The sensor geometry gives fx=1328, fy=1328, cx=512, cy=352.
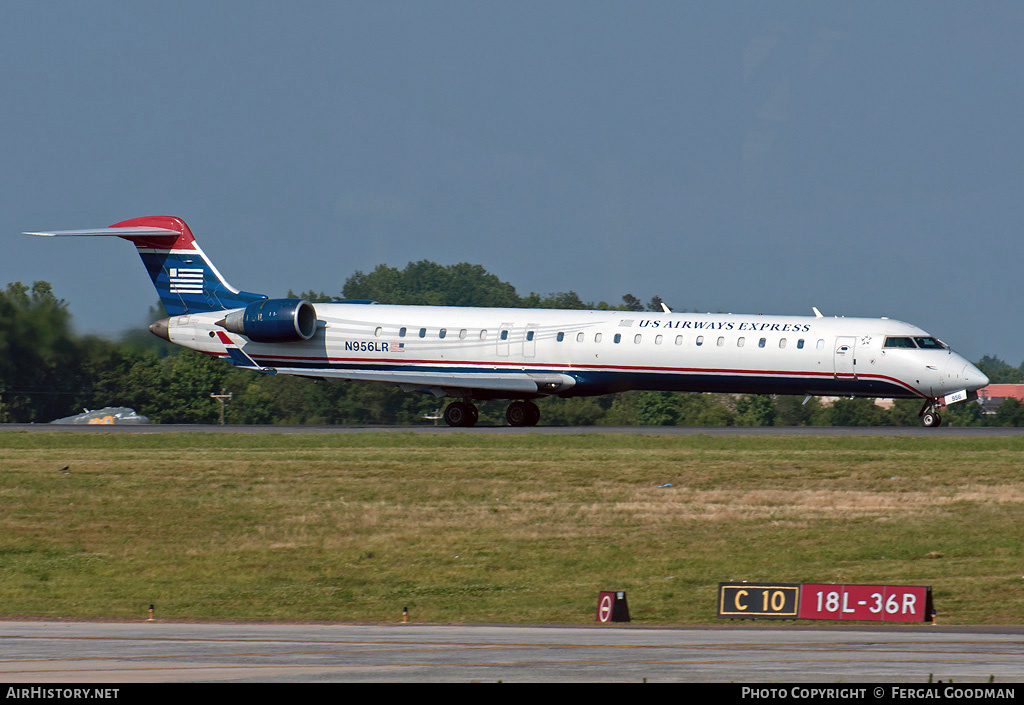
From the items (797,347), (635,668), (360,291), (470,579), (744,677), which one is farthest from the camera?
(360,291)

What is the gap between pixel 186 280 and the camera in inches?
1713

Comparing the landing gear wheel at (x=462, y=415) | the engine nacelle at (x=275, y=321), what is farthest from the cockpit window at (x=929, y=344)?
the engine nacelle at (x=275, y=321)

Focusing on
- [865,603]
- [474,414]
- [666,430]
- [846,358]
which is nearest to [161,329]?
[474,414]

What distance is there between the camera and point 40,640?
15.4m

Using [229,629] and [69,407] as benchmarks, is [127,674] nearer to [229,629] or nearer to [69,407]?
[229,629]

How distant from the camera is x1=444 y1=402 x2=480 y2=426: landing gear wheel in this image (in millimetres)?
40875

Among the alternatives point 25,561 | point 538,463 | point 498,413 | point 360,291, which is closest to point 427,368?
point 538,463

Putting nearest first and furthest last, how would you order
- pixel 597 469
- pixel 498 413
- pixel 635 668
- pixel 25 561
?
pixel 635 668, pixel 25 561, pixel 597 469, pixel 498 413

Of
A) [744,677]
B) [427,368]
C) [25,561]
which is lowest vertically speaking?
[25,561]

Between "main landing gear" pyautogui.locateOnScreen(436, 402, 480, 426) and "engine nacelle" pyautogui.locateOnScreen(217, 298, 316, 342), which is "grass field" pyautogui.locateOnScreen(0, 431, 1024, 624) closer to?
"main landing gear" pyautogui.locateOnScreen(436, 402, 480, 426)

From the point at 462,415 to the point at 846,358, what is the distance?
1179cm

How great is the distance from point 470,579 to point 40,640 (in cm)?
935

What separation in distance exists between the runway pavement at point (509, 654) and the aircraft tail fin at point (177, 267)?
26.7 meters

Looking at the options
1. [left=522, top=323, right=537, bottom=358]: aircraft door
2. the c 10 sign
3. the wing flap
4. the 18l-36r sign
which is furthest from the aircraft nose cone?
the c 10 sign
